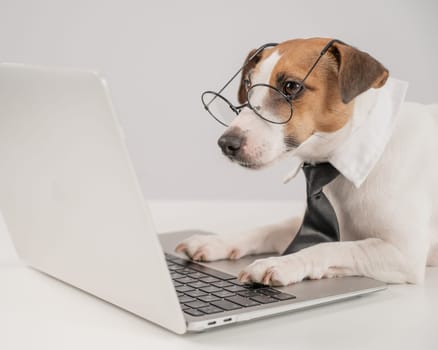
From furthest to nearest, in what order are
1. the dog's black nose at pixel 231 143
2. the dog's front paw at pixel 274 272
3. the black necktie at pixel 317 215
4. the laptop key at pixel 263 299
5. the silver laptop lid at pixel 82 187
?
the black necktie at pixel 317 215 < the dog's black nose at pixel 231 143 < the dog's front paw at pixel 274 272 < the laptop key at pixel 263 299 < the silver laptop lid at pixel 82 187

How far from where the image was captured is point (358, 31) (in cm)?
342

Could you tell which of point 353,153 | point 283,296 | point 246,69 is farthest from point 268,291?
point 246,69

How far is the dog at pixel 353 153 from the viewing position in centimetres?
150

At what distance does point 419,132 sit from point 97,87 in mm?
877

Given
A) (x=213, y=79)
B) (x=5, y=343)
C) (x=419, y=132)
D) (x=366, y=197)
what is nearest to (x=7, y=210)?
(x=5, y=343)

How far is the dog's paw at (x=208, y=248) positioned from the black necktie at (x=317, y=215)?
12 cm

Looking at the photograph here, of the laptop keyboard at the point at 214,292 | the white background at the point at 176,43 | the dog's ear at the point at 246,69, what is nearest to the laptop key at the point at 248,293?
the laptop keyboard at the point at 214,292

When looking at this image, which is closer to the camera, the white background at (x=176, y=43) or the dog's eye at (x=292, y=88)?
the dog's eye at (x=292, y=88)

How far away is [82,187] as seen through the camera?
45.8 inches

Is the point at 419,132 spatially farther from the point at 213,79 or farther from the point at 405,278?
the point at 213,79

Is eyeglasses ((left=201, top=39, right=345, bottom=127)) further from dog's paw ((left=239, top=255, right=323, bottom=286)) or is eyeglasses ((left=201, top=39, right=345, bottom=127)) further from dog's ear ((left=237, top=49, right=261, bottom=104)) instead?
dog's paw ((left=239, top=255, right=323, bottom=286))

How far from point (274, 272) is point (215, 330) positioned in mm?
212

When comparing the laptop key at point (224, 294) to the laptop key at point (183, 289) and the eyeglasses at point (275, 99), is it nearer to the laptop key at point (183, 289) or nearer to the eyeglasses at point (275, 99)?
the laptop key at point (183, 289)

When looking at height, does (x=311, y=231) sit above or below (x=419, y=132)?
below
